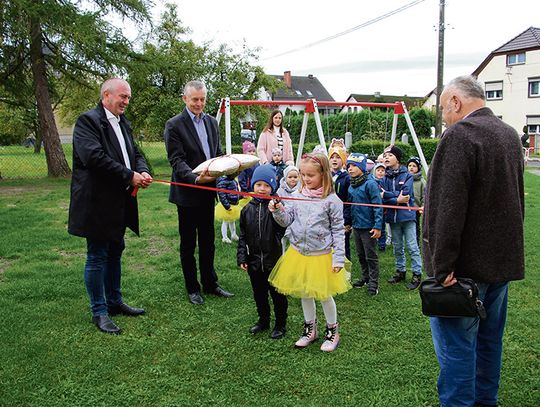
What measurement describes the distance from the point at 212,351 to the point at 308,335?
77 centimetres

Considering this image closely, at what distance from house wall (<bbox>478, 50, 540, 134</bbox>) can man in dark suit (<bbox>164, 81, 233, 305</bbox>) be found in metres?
39.0

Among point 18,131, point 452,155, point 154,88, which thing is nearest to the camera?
point 452,155

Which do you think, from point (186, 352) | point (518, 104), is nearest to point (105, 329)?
point (186, 352)

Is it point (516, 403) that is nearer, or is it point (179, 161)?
point (516, 403)

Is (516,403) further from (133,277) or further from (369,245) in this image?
(133,277)

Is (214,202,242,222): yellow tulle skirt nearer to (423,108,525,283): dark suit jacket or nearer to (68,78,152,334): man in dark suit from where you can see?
(68,78,152,334): man in dark suit

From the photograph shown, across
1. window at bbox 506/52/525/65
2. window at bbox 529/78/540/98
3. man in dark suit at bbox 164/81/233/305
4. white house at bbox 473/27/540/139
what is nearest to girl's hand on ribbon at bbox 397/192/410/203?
man in dark suit at bbox 164/81/233/305

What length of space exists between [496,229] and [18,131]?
4010cm

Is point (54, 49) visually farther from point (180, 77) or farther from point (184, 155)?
point (184, 155)

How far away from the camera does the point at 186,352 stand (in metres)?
3.78

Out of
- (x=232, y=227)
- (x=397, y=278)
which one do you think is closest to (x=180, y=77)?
(x=232, y=227)

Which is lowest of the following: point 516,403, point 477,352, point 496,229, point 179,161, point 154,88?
point 516,403

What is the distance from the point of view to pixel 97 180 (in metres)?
4.04

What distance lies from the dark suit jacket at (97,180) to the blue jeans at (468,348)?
2658 mm
